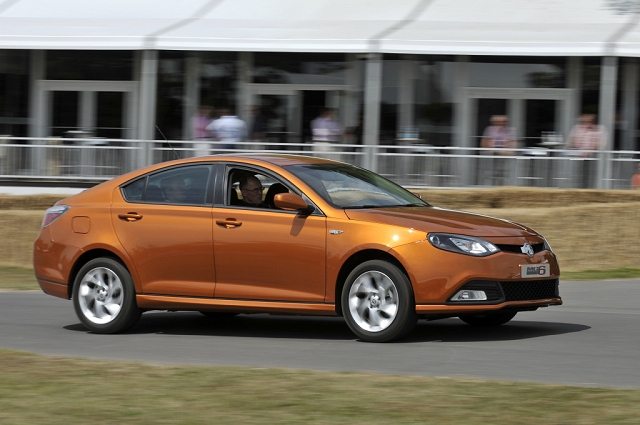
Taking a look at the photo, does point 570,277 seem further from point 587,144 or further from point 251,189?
point 587,144

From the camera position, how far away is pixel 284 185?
938cm

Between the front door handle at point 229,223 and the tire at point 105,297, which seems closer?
the front door handle at point 229,223

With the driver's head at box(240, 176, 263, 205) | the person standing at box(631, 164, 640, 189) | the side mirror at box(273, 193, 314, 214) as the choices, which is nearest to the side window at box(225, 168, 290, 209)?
the driver's head at box(240, 176, 263, 205)

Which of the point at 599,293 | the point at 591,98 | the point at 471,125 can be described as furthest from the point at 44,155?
the point at 599,293

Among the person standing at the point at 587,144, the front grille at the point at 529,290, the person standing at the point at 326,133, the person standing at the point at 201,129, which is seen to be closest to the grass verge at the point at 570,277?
the front grille at the point at 529,290

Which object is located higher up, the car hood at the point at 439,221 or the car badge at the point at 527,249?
the car hood at the point at 439,221

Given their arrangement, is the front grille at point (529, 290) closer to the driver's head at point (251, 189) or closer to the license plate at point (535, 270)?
the license plate at point (535, 270)

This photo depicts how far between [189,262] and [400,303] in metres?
1.94

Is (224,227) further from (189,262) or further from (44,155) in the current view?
(44,155)

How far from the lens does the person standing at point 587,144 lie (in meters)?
20.2

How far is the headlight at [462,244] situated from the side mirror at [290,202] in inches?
42.1

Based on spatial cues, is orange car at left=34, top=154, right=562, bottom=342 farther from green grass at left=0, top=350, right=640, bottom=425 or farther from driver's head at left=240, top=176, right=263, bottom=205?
green grass at left=0, top=350, right=640, bottom=425

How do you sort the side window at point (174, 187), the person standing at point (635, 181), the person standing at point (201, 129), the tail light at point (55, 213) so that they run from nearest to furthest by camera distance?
1. the side window at point (174, 187)
2. the tail light at point (55, 213)
3. the person standing at point (635, 181)
4. the person standing at point (201, 129)

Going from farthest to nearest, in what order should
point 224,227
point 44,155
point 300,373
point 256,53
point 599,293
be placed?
point 256,53, point 44,155, point 599,293, point 224,227, point 300,373
